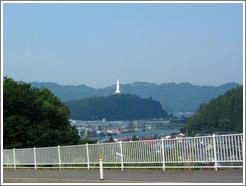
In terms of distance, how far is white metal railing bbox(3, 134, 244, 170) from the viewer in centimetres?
1761

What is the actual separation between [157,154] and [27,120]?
3124cm

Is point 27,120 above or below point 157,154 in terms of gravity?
below

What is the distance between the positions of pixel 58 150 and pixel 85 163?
107 inches

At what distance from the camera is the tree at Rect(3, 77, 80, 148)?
47.7m

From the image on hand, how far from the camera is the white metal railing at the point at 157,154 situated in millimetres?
17609

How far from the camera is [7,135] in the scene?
4725 cm

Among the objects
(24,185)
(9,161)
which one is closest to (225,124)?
(9,161)

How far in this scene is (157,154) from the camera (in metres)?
20.6

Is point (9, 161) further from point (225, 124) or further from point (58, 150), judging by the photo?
point (225, 124)

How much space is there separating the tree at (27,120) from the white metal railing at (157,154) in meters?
19.8

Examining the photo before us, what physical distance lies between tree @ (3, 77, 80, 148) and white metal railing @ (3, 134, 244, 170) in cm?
1976

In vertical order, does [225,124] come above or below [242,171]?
below

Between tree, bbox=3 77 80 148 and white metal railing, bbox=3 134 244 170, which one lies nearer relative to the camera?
white metal railing, bbox=3 134 244 170

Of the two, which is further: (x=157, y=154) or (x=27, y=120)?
(x=27, y=120)
